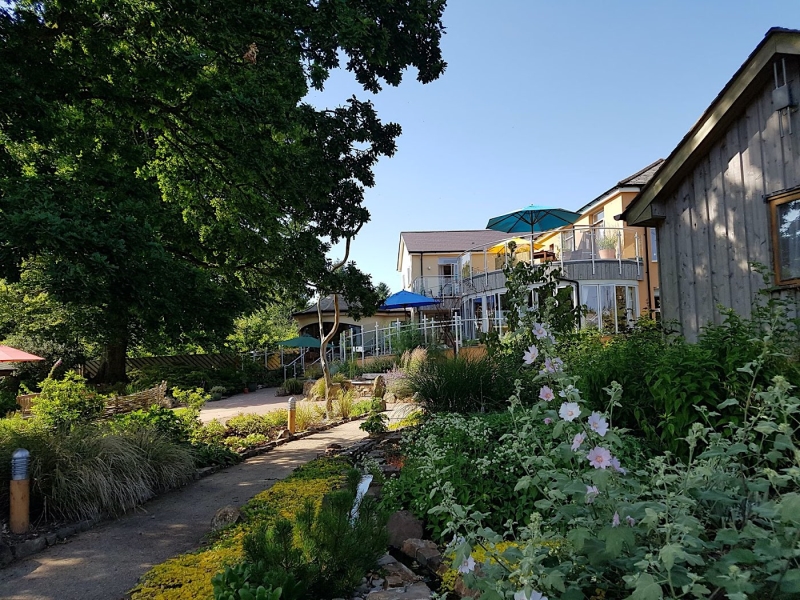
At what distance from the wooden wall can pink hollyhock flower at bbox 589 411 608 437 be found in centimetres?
495

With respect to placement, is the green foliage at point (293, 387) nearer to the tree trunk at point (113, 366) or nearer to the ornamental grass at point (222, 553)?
the tree trunk at point (113, 366)

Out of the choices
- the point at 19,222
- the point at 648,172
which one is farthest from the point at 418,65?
the point at 648,172

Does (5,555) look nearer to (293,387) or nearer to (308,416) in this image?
(308,416)

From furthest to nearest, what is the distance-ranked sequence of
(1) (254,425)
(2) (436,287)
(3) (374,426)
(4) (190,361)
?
(2) (436,287)
(4) (190,361)
(1) (254,425)
(3) (374,426)

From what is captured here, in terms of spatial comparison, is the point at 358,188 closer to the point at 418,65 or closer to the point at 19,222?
the point at 418,65

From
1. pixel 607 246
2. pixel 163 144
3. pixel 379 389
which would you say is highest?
pixel 163 144

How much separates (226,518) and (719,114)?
22.5 feet

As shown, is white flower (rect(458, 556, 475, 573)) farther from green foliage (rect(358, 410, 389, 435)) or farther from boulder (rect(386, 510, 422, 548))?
green foliage (rect(358, 410, 389, 435))

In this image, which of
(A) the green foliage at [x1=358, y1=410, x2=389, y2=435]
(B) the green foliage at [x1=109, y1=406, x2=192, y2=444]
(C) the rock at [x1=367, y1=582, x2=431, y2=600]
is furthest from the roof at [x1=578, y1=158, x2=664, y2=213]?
(C) the rock at [x1=367, y1=582, x2=431, y2=600]

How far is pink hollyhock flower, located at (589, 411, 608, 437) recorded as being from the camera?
1960 mm

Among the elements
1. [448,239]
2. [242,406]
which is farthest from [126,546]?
[448,239]

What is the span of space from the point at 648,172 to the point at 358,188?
14.6 m

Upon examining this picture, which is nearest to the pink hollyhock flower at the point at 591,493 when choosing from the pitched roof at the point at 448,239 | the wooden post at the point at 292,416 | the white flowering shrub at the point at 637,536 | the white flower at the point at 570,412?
the white flowering shrub at the point at 637,536

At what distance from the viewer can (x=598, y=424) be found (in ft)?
6.50
